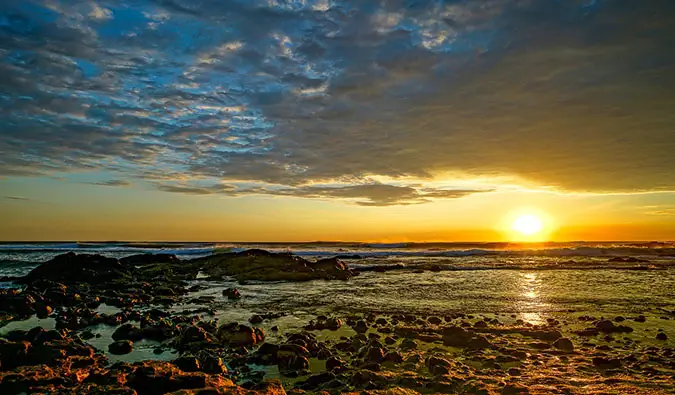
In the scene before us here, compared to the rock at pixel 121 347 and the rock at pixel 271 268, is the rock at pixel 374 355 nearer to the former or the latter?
the rock at pixel 121 347

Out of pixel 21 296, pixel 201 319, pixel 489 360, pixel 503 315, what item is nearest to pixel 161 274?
pixel 21 296

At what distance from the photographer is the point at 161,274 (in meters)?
29.5

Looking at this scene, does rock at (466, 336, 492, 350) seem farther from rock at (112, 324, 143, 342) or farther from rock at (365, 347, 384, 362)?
rock at (112, 324, 143, 342)

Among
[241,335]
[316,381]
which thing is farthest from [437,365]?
[241,335]

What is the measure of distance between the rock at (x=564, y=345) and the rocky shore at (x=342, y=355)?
0.02 m

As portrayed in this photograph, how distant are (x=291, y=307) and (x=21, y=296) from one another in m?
10.4

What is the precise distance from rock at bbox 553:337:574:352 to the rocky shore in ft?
0.08

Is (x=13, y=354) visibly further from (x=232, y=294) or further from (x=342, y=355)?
(x=232, y=294)

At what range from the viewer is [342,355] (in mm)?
8898

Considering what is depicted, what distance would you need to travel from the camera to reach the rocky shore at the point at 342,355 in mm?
6609

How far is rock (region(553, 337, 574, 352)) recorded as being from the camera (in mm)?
9047

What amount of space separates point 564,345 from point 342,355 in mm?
5144

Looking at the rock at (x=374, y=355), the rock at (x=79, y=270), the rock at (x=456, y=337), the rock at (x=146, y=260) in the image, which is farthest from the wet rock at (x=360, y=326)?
the rock at (x=146, y=260)

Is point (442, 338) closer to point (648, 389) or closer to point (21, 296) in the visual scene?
point (648, 389)
